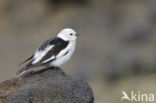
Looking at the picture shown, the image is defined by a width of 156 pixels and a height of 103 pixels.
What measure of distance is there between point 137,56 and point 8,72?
4107mm

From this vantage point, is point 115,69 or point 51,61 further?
point 115,69

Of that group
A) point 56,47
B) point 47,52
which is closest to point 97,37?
point 56,47

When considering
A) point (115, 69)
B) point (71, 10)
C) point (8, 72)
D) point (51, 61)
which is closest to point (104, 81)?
point (115, 69)

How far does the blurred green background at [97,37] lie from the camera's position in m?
26.1

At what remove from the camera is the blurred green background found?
85.8 feet

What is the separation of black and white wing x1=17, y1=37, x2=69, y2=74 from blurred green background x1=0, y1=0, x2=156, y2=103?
8.53 metres

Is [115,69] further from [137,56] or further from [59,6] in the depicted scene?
[59,6]

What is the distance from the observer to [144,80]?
1006 inches

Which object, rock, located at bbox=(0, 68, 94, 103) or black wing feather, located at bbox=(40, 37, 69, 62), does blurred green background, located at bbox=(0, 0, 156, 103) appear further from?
rock, located at bbox=(0, 68, 94, 103)

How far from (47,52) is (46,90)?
140 cm

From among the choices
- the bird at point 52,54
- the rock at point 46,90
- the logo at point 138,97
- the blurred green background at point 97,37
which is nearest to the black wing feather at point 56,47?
the bird at point 52,54

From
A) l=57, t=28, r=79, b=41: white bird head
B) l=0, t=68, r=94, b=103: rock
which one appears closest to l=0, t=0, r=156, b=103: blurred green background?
l=57, t=28, r=79, b=41: white bird head

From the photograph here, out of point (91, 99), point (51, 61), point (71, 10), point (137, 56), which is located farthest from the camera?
point (71, 10)

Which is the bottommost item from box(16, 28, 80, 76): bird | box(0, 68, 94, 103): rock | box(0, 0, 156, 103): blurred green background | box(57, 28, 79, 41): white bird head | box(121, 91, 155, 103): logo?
box(0, 0, 156, 103): blurred green background
